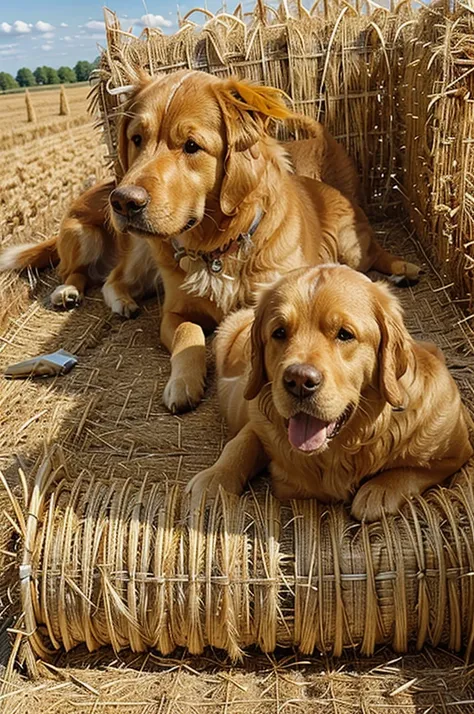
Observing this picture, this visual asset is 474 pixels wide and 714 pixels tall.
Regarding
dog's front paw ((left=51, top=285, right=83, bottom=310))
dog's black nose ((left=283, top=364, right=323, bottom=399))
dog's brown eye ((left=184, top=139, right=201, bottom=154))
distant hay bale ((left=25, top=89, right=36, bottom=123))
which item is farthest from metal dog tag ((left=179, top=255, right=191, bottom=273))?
distant hay bale ((left=25, top=89, right=36, bottom=123))

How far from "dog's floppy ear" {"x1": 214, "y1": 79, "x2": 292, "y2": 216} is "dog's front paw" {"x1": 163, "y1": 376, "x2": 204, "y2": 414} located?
0.97 meters

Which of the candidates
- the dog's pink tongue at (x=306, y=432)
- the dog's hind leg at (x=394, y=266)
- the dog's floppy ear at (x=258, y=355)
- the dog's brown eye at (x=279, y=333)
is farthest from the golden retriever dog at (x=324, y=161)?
the dog's pink tongue at (x=306, y=432)

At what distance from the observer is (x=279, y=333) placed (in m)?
2.44

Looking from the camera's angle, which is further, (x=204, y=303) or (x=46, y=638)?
(x=204, y=303)

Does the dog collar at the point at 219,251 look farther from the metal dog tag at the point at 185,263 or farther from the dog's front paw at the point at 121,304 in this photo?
the dog's front paw at the point at 121,304

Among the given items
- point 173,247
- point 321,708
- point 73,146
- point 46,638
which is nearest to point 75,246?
point 173,247

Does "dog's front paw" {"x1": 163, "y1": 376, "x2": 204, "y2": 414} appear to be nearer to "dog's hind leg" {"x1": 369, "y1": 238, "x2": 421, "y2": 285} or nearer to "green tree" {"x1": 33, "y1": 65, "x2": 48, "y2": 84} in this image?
"dog's hind leg" {"x1": 369, "y1": 238, "x2": 421, "y2": 285}

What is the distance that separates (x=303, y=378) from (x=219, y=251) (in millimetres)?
2180

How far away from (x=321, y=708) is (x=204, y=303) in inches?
104

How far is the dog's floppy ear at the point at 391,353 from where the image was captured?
2348 millimetres

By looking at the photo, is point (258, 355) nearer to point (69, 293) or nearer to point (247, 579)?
point (247, 579)

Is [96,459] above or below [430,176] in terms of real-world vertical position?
below

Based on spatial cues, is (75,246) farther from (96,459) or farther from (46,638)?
(46,638)

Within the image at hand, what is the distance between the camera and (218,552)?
2352 millimetres
